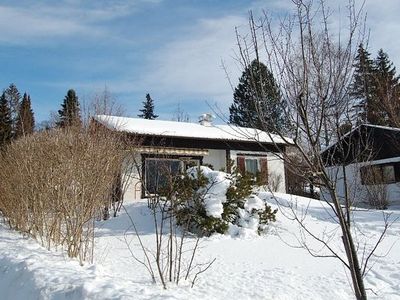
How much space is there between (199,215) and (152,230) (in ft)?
4.38

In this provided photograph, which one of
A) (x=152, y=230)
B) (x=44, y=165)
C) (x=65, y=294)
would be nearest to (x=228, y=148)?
(x=152, y=230)

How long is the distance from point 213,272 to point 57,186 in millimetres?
3472

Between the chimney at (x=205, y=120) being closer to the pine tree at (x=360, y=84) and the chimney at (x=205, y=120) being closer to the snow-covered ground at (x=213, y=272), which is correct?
the snow-covered ground at (x=213, y=272)

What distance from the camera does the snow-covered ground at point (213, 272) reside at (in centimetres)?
518

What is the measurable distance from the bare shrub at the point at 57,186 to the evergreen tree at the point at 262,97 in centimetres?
484

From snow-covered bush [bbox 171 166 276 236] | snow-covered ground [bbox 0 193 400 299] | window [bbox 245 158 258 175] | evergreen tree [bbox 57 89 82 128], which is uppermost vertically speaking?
evergreen tree [bbox 57 89 82 128]

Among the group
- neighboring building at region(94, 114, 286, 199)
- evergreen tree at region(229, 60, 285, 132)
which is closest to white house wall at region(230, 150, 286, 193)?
neighboring building at region(94, 114, 286, 199)

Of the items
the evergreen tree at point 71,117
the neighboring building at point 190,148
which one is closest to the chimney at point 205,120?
the neighboring building at point 190,148

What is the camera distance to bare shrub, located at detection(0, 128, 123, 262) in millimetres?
8477

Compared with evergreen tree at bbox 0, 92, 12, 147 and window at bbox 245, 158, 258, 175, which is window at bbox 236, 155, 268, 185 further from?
evergreen tree at bbox 0, 92, 12, 147

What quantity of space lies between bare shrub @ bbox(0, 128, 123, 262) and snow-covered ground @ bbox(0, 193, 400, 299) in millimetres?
434

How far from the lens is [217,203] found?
10.9 m

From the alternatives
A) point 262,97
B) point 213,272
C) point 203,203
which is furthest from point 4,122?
point 262,97

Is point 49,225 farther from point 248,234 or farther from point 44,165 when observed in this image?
point 248,234
